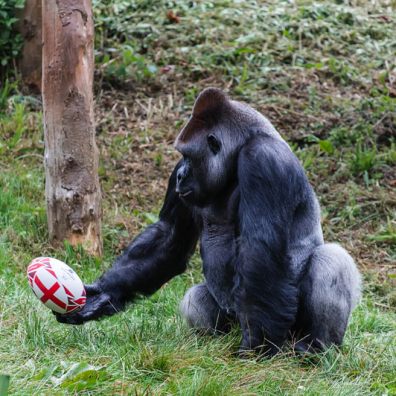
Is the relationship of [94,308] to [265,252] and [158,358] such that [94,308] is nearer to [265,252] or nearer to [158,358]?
[158,358]

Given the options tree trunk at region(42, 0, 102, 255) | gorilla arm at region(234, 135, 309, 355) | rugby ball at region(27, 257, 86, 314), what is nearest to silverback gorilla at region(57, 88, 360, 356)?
gorilla arm at region(234, 135, 309, 355)

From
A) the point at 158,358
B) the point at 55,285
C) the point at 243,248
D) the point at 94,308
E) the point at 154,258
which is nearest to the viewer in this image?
the point at 158,358

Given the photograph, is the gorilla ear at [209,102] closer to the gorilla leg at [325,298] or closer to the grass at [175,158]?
the gorilla leg at [325,298]

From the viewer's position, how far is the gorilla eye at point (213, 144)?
4867 millimetres

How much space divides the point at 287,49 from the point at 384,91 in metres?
1.36

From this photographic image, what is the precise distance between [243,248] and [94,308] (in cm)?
101

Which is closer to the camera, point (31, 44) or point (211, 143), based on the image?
point (211, 143)

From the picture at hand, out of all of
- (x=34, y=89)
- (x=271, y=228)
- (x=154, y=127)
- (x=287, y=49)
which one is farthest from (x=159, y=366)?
(x=287, y=49)

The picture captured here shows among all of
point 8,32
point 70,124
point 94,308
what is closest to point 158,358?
point 94,308

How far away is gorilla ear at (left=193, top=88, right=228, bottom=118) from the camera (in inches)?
192

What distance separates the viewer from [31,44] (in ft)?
29.8

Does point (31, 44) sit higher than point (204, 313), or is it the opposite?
point (31, 44)

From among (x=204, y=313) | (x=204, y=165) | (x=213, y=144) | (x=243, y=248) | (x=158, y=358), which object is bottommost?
(x=204, y=313)

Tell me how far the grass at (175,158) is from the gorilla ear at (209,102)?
122 centimetres
